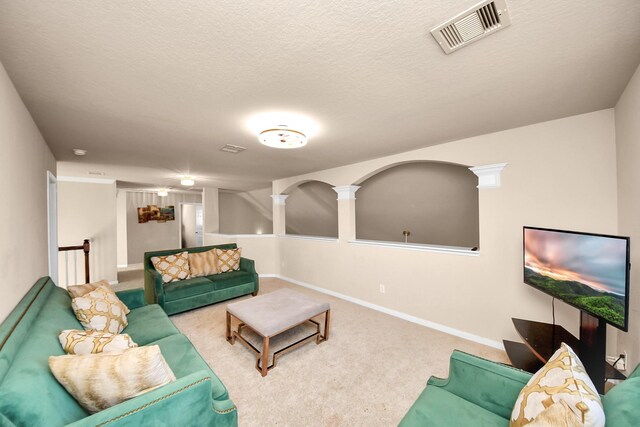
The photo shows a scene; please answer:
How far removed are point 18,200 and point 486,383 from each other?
3163mm

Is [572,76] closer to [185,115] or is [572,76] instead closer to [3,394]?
[185,115]

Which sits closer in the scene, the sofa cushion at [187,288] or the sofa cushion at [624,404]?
the sofa cushion at [624,404]

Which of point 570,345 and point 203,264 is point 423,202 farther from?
point 203,264

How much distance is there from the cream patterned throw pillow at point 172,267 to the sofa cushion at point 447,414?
360 cm

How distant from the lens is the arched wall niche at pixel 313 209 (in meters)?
6.15

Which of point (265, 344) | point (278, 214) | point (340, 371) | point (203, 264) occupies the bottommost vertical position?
point (340, 371)

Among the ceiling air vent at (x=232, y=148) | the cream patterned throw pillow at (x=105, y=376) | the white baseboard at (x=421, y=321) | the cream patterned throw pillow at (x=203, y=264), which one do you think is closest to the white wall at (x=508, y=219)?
the white baseboard at (x=421, y=321)

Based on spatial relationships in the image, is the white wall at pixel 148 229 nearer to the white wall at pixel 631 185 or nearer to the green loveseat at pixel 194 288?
the green loveseat at pixel 194 288

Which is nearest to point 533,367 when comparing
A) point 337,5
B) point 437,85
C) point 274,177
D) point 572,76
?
point 572,76

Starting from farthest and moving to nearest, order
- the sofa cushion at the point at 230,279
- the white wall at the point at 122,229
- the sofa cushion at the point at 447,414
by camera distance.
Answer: the white wall at the point at 122,229 → the sofa cushion at the point at 230,279 → the sofa cushion at the point at 447,414

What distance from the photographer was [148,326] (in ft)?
7.00

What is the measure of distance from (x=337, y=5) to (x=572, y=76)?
5.38 ft

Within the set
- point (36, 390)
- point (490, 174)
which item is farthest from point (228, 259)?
point (490, 174)

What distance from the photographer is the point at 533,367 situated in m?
1.76
